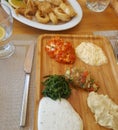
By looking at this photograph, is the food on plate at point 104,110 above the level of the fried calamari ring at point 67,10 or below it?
below

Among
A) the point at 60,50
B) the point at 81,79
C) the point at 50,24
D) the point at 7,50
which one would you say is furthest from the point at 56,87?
the point at 50,24

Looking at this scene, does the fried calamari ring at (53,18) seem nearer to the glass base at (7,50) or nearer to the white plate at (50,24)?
the white plate at (50,24)

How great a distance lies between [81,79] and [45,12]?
484mm

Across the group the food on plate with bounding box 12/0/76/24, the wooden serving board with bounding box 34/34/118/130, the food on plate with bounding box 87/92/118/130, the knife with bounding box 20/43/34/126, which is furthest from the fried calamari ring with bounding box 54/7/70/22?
the food on plate with bounding box 87/92/118/130

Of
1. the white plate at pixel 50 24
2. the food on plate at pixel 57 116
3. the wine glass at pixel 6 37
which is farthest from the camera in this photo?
the white plate at pixel 50 24

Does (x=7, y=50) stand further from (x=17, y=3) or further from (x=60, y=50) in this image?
(x=17, y=3)

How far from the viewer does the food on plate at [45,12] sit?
1.24 m

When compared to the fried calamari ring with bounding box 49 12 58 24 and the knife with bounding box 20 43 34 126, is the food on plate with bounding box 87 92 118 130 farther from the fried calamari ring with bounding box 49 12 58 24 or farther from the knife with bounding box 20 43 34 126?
the fried calamari ring with bounding box 49 12 58 24

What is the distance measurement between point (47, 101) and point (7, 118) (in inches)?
6.0

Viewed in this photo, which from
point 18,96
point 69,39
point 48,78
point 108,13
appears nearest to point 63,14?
point 69,39

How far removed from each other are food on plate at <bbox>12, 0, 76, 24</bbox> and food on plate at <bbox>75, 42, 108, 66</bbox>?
21 centimetres

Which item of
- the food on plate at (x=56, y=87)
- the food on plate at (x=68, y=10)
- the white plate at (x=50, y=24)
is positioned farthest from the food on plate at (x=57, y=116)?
the food on plate at (x=68, y=10)

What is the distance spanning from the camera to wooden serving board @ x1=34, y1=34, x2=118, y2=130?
87 cm

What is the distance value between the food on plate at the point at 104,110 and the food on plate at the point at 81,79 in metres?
0.05
